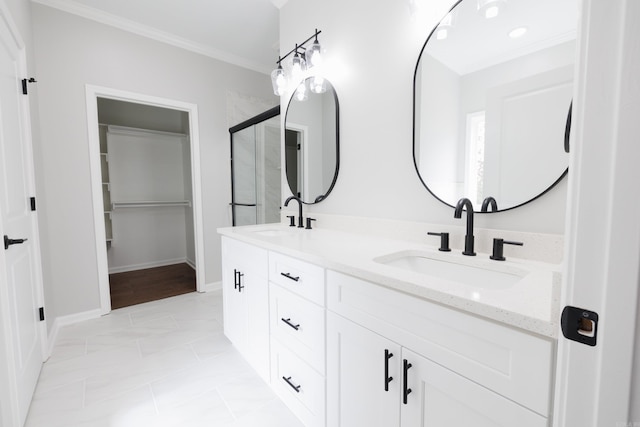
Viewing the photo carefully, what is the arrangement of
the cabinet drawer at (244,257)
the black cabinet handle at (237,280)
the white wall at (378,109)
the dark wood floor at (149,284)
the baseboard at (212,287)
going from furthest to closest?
the baseboard at (212,287), the dark wood floor at (149,284), the black cabinet handle at (237,280), the cabinet drawer at (244,257), the white wall at (378,109)

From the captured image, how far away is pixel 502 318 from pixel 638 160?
16.0 inches

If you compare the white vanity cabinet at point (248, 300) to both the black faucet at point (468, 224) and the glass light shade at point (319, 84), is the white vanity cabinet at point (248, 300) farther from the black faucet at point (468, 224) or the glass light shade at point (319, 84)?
the glass light shade at point (319, 84)

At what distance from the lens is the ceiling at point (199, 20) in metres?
2.37

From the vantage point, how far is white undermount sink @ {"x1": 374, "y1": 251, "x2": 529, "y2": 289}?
3.34 feet

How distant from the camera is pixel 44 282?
2092mm

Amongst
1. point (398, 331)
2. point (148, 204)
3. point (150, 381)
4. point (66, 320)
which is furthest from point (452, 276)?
point (148, 204)

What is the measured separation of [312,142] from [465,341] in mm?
1695

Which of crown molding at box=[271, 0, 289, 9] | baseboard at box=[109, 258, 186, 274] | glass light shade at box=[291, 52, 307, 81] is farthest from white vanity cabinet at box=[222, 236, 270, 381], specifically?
baseboard at box=[109, 258, 186, 274]

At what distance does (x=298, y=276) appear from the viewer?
1.29 m

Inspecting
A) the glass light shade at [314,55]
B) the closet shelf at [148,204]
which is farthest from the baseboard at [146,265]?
A: the glass light shade at [314,55]

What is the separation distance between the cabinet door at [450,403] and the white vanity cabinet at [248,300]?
2.96ft

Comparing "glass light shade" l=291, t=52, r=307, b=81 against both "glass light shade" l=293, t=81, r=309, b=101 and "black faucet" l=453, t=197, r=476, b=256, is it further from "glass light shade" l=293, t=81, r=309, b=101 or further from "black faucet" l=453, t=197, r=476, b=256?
"black faucet" l=453, t=197, r=476, b=256

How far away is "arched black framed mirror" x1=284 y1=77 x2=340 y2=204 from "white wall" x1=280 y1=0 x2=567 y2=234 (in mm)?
71

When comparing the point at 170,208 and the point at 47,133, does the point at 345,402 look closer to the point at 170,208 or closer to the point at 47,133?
the point at 47,133
